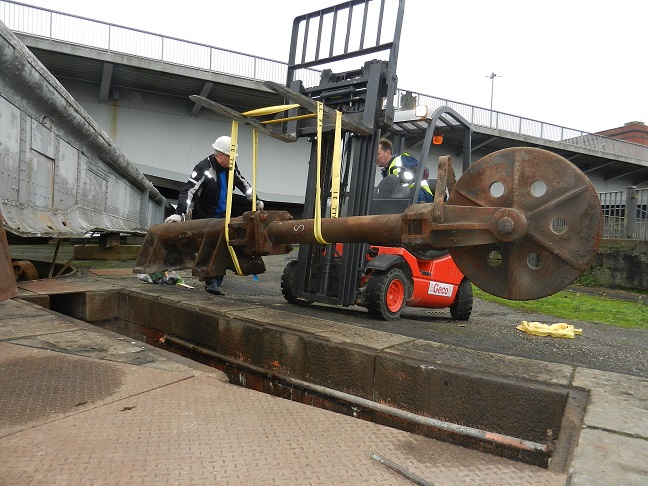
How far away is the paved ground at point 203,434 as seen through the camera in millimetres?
1445

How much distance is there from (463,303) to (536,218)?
2.81 metres

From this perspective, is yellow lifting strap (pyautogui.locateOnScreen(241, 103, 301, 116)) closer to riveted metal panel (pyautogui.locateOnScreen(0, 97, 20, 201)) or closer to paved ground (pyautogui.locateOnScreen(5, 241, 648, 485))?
paved ground (pyautogui.locateOnScreen(5, 241, 648, 485))

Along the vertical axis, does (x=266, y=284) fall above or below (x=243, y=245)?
below

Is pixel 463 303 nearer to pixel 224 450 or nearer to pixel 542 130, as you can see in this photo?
pixel 224 450

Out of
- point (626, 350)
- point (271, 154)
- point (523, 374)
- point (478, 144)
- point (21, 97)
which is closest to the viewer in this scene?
point (523, 374)

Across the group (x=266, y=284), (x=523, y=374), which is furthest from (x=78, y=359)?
(x=266, y=284)

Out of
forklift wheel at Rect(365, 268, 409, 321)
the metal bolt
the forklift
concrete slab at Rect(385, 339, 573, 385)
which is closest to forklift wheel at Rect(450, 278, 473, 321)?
the forklift

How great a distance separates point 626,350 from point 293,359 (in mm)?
2572

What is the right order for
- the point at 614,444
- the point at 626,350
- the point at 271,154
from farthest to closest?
the point at 271,154, the point at 626,350, the point at 614,444

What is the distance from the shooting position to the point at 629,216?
11539 mm

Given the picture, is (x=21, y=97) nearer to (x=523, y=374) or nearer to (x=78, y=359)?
(x=78, y=359)

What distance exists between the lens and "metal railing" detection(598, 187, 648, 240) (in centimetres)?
1131

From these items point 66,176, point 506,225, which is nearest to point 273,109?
point 506,225

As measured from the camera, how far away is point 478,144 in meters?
22.5
